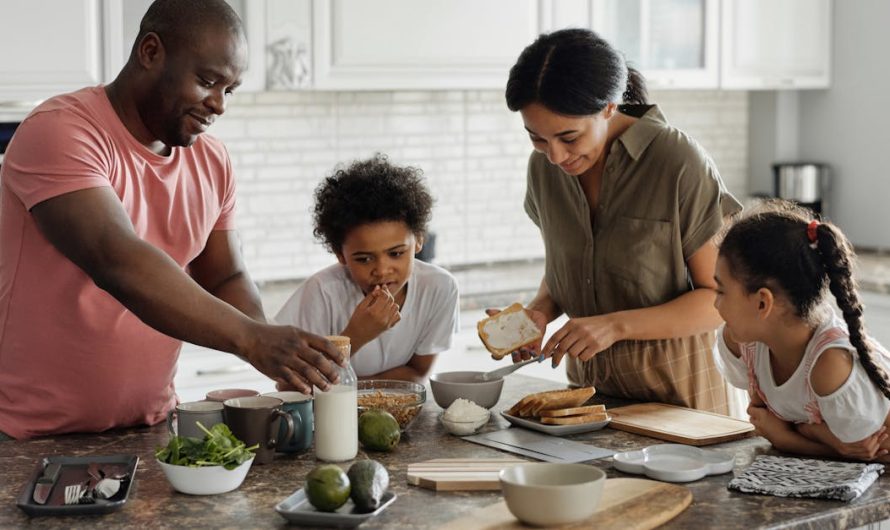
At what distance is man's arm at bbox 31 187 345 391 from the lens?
6.43 ft

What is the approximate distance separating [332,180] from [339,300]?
0.29 m

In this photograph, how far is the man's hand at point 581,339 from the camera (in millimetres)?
2406

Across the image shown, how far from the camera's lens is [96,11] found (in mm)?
3725

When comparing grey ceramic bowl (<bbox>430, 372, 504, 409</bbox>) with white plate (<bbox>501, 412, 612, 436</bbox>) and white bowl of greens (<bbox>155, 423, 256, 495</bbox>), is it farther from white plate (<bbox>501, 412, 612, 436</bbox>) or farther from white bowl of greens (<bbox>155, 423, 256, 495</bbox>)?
white bowl of greens (<bbox>155, 423, 256, 495</bbox>)

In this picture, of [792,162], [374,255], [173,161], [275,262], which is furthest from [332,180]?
[792,162]

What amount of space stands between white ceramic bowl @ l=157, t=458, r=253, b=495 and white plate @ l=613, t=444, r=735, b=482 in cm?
65

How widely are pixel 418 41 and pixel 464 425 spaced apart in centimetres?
236

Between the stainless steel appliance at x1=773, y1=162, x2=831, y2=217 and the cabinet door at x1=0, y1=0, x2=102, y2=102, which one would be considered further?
the stainless steel appliance at x1=773, y1=162, x2=831, y2=217

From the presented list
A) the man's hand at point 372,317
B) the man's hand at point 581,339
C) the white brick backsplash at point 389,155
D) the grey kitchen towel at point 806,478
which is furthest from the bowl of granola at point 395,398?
the white brick backsplash at point 389,155

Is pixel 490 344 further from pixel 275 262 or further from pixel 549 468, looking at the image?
pixel 275 262

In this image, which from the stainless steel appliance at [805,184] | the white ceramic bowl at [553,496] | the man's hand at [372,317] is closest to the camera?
the white ceramic bowl at [553,496]

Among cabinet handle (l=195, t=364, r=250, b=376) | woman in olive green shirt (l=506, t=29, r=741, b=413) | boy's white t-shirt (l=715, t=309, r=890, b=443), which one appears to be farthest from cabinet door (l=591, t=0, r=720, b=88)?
boy's white t-shirt (l=715, t=309, r=890, b=443)

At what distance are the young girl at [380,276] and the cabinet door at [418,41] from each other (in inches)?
53.8

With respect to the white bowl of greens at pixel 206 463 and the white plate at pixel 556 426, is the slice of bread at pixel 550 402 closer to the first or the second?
the white plate at pixel 556 426
